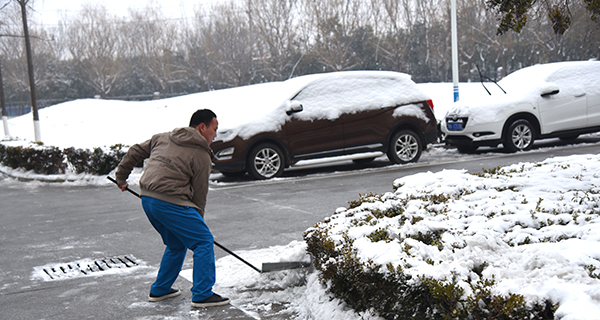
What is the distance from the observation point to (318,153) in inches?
437

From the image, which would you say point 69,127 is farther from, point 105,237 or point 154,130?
point 105,237

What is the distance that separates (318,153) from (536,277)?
27.4ft

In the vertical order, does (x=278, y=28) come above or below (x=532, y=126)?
above

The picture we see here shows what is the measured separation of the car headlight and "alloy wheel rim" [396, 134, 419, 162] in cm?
348

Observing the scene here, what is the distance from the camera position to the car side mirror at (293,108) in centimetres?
1084

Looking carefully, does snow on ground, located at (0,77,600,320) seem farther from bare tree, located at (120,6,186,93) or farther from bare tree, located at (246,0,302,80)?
bare tree, located at (120,6,186,93)

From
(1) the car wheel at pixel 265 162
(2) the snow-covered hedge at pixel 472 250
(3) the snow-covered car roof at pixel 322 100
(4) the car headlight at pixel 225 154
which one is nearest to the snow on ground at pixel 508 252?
(2) the snow-covered hedge at pixel 472 250

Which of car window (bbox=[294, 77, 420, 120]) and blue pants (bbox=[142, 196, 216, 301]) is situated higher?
car window (bbox=[294, 77, 420, 120])

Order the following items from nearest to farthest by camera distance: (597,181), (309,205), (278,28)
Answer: (597,181), (309,205), (278,28)

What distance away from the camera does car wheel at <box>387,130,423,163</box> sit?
11609mm

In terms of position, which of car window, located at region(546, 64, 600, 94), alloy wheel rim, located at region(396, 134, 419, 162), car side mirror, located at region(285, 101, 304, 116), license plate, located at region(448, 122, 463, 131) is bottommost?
alloy wheel rim, located at region(396, 134, 419, 162)

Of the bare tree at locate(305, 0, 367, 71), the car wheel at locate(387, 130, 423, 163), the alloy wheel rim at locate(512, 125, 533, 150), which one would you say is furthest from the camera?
the bare tree at locate(305, 0, 367, 71)

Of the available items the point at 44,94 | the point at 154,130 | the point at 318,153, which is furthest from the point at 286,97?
the point at 44,94

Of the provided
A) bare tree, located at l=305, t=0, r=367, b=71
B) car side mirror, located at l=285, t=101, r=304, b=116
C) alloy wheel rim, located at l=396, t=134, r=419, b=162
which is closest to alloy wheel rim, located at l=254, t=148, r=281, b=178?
car side mirror, located at l=285, t=101, r=304, b=116
